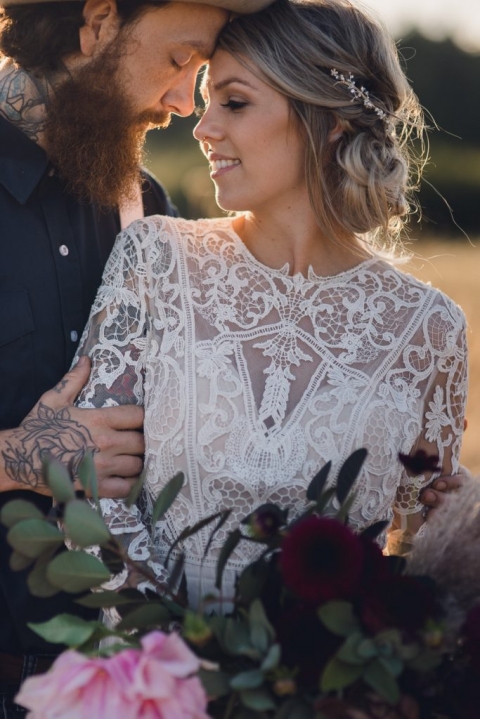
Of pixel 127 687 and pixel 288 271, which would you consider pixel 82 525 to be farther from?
pixel 288 271

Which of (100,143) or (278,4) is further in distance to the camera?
(100,143)

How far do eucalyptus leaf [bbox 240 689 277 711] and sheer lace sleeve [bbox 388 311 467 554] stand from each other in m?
1.32

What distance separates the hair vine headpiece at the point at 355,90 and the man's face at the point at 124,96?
15.4 inches

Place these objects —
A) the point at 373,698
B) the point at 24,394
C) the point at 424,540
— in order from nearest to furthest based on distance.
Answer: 1. the point at 373,698
2. the point at 424,540
3. the point at 24,394

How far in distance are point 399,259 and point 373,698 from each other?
6.06ft

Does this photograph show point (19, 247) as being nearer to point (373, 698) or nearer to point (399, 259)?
point (399, 259)

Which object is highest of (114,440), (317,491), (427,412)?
(317,491)

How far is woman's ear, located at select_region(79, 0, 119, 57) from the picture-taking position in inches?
111

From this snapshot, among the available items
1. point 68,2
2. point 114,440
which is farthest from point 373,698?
point 68,2

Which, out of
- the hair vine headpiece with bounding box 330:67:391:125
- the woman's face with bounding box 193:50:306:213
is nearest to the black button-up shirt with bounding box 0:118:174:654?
the woman's face with bounding box 193:50:306:213

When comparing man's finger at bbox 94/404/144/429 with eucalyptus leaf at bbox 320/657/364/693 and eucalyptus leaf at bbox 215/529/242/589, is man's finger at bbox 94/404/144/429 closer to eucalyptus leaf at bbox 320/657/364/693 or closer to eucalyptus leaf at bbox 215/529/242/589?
eucalyptus leaf at bbox 215/529/242/589

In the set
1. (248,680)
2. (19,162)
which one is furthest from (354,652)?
(19,162)

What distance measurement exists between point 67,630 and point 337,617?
0.43 m

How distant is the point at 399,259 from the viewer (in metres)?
2.89
